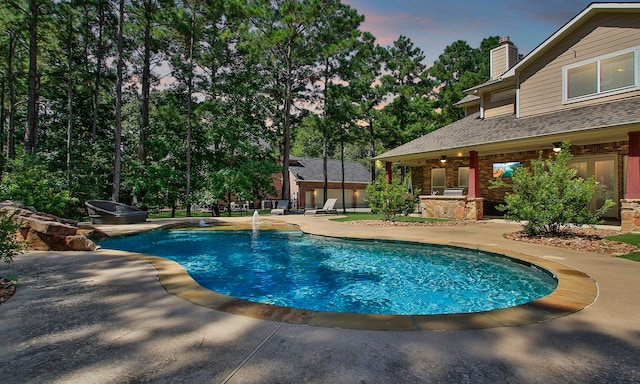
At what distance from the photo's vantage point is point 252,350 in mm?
2281

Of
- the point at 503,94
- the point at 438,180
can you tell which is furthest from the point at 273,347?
the point at 438,180

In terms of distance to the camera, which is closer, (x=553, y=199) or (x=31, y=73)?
(x=553, y=199)

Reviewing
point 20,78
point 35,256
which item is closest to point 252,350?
point 35,256

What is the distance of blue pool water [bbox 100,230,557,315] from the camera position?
4.66 meters

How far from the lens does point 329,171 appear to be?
3466cm

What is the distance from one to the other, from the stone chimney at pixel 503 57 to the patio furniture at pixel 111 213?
18856 millimetres

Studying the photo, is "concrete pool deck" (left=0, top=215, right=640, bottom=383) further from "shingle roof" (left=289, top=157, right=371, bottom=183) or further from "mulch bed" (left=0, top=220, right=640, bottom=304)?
"shingle roof" (left=289, top=157, right=371, bottom=183)

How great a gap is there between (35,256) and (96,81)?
1845 centimetres

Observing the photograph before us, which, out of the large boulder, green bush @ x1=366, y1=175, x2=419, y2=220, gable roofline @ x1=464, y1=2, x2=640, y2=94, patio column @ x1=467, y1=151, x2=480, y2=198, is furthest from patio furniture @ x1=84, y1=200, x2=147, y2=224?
gable roofline @ x1=464, y1=2, x2=640, y2=94

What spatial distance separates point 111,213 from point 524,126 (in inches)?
660

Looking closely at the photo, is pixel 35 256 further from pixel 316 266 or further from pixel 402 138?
pixel 402 138

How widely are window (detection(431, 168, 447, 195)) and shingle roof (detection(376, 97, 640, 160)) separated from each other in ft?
7.55

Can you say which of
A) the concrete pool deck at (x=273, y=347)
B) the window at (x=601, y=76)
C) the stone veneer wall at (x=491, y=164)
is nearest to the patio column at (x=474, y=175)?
the stone veneer wall at (x=491, y=164)

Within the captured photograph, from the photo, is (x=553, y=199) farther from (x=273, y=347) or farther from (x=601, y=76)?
(x=273, y=347)
